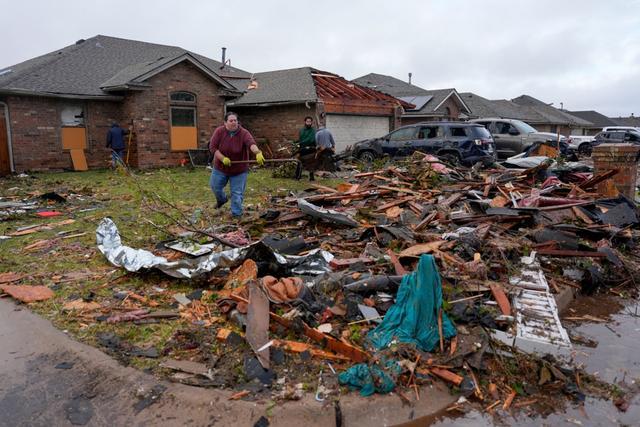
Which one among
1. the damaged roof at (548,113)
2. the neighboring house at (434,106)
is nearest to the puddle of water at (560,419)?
the neighboring house at (434,106)

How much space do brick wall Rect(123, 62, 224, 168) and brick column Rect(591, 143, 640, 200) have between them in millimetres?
14302

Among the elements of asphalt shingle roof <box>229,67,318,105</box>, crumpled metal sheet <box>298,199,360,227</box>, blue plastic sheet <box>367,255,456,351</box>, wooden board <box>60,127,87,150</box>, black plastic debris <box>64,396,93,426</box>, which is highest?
asphalt shingle roof <box>229,67,318,105</box>

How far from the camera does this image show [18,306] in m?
4.64

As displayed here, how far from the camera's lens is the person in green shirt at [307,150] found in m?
13.8

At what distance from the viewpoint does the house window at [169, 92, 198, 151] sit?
18.1 metres

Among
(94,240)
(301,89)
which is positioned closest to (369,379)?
(94,240)

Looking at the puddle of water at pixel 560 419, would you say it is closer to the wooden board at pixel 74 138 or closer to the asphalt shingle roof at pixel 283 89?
the asphalt shingle roof at pixel 283 89

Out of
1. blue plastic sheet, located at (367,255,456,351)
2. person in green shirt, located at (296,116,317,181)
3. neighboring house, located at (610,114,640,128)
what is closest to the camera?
blue plastic sheet, located at (367,255,456,351)

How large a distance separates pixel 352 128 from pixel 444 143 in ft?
22.8

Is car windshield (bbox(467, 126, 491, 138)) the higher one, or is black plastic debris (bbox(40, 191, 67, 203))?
car windshield (bbox(467, 126, 491, 138))

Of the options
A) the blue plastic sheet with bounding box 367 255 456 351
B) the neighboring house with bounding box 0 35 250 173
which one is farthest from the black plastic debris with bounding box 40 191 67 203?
the blue plastic sheet with bounding box 367 255 456 351

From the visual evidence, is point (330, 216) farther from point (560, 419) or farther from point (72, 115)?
point (72, 115)

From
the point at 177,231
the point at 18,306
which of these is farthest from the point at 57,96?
the point at 18,306

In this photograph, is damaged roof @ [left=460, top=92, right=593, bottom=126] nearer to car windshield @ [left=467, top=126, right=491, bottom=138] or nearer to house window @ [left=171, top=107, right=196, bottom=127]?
car windshield @ [left=467, top=126, right=491, bottom=138]
